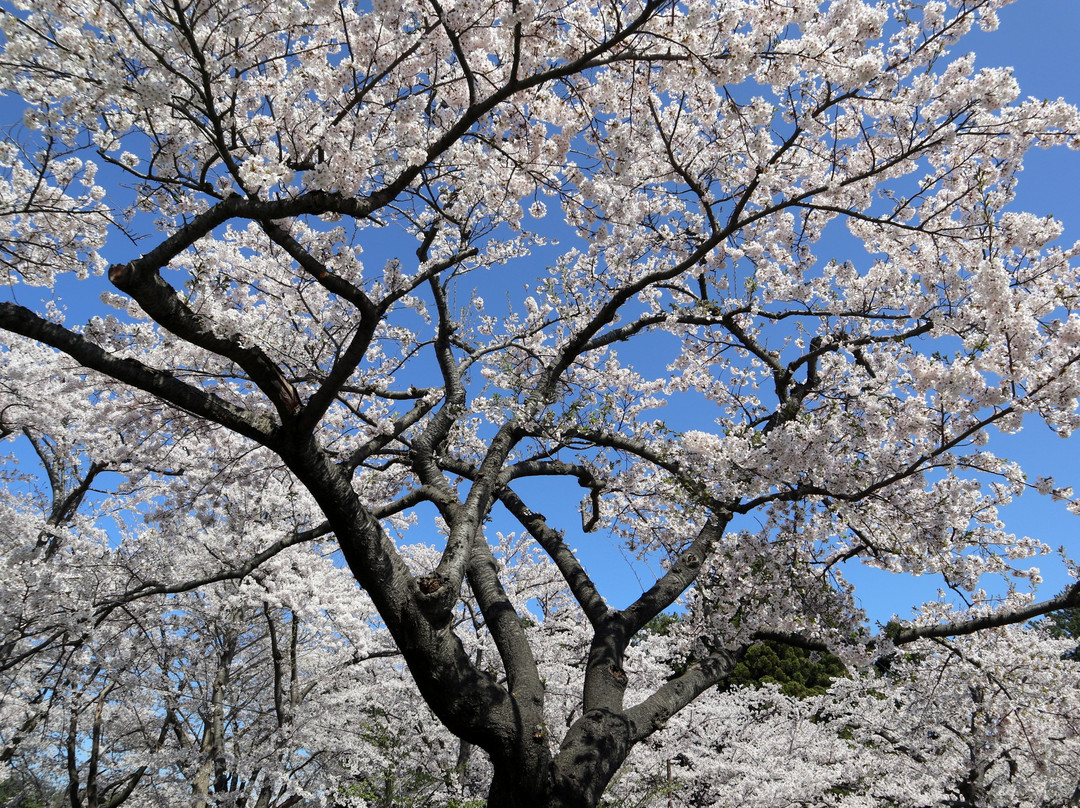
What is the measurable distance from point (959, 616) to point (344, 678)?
9.99 metres

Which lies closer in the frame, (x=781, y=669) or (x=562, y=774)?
(x=562, y=774)

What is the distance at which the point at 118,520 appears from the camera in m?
10.8

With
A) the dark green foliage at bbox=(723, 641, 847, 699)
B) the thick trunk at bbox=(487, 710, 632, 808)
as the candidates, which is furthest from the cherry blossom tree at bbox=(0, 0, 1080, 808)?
the dark green foliage at bbox=(723, 641, 847, 699)

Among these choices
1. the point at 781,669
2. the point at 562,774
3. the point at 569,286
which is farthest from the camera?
the point at 781,669

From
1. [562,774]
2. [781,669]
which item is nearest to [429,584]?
[562,774]

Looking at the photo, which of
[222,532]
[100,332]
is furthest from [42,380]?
[100,332]

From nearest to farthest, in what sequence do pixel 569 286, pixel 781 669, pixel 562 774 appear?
pixel 562 774, pixel 569 286, pixel 781 669

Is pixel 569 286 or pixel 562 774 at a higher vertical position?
pixel 569 286

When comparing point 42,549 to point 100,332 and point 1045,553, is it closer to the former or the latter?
point 100,332

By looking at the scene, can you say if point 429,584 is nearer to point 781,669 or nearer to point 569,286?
point 569,286

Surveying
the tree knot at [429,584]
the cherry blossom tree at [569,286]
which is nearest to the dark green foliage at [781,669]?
the cherry blossom tree at [569,286]

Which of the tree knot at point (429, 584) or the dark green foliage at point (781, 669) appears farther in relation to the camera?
the dark green foliage at point (781, 669)

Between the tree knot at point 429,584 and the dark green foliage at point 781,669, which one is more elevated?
the dark green foliage at point 781,669

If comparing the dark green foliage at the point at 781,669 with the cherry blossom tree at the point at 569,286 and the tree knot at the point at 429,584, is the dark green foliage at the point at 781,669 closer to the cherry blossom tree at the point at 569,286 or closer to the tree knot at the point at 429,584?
the cherry blossom tree at the point at 569,286
